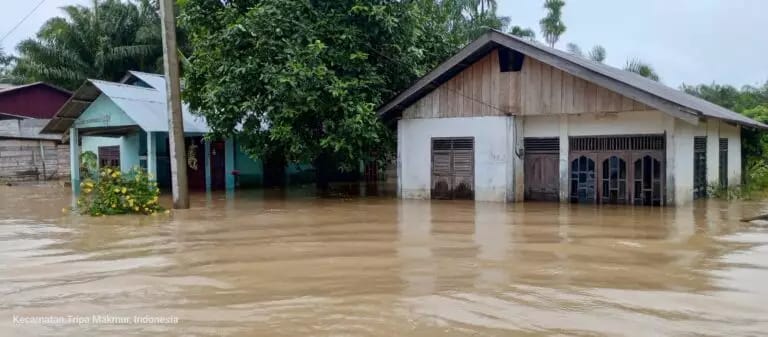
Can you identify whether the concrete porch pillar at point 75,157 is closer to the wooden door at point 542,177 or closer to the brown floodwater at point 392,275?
the brown floodwater at point 392,275

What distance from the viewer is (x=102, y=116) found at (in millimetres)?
19203

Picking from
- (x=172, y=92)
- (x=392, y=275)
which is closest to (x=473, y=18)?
(x=172, y=92)

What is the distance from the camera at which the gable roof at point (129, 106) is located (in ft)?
59.7

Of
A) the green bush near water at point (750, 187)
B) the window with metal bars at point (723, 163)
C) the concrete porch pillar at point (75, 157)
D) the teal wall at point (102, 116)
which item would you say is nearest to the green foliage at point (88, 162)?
the concrete porch pillar at point (75, 157)

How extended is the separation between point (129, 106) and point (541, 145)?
11.8 meters

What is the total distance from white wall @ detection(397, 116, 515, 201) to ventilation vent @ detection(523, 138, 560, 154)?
2.36ft

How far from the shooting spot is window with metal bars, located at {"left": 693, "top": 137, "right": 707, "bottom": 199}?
1573 cm

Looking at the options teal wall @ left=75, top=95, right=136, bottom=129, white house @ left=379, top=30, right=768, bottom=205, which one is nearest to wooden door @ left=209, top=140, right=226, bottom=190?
teal wall @ left=75, top=95, right=136, bottom=129

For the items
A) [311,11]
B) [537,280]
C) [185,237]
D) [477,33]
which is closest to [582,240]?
[537,280]

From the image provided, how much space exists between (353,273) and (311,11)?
10.1m

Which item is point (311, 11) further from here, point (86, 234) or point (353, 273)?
point (353, 273)

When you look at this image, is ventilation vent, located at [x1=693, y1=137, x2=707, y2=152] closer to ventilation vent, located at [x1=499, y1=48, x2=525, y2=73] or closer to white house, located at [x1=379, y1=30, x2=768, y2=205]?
white house, located at [x1=379, y1=30, x2=768, y2=205]

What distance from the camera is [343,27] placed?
1569 cm

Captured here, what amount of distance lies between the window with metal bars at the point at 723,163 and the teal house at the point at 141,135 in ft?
48.6
